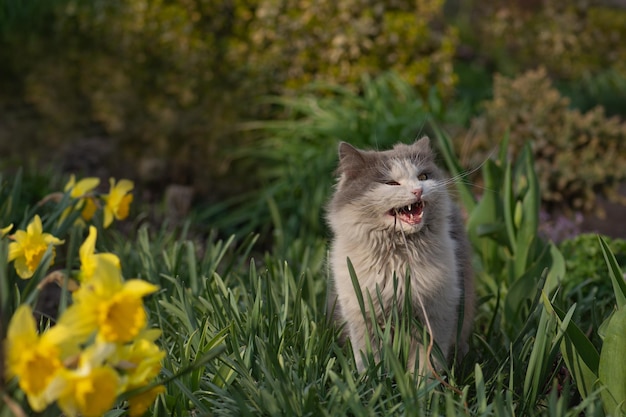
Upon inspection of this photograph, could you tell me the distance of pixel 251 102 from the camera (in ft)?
21.1

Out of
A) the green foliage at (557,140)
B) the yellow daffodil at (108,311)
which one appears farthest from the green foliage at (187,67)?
the yellow daffodil at (108,311)

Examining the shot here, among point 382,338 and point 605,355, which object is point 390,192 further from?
point 605,355

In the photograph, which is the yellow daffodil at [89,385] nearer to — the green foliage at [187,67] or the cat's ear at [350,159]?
the cat's ear at [350,159]

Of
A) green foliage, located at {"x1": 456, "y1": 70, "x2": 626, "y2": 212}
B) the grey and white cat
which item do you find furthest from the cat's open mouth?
green foliage, located at {"x1": 456, "y1": 70, "x2": 626, "y2": 212}

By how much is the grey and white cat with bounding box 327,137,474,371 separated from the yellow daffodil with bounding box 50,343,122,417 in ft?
3.47

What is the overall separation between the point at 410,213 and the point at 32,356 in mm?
1349

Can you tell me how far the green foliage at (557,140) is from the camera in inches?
201

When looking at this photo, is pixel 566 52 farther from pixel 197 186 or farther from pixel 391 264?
pixel 391 264

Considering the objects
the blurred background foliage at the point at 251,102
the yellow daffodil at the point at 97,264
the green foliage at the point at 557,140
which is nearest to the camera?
the yellow daffodil at the point at 97,264

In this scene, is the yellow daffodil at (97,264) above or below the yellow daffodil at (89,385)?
above

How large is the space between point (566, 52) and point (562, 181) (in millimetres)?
6071

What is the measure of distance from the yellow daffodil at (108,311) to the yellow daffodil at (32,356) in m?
0.05

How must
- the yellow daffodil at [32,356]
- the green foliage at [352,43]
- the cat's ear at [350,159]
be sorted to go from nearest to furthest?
the yellow daffodil at [32,356] < the cat's ear at [350,159] < the green foliage at [352,43]

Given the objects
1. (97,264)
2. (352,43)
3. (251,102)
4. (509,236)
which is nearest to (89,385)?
(97,264)
